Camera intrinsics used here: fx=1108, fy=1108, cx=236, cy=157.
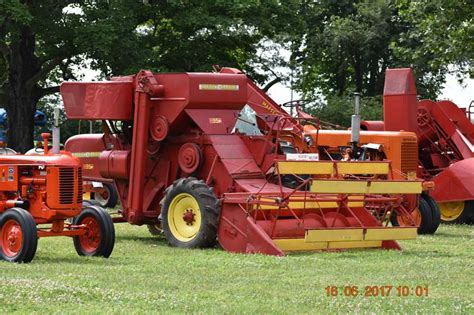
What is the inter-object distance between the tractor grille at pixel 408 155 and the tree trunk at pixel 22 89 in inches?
698

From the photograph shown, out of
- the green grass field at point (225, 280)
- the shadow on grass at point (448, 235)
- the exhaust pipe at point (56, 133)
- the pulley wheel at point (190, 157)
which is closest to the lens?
the green grass field at point (225, 280)

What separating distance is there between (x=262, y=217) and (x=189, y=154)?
1.89m

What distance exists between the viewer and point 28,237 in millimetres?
13555

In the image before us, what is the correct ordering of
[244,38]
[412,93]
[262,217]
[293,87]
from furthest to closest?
[293,87]
[244,38]
[412,93]
[262,217]

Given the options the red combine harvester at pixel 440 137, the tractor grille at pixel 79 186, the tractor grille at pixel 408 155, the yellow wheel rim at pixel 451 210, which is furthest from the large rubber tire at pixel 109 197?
the tractor grille at pixel 79 186

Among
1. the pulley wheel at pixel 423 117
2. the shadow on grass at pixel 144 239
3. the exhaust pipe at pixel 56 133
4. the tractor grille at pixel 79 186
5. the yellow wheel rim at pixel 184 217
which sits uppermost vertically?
the pulley wheel at pixel 423 117

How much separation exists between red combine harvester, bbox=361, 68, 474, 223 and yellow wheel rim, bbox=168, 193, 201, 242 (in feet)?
19.0

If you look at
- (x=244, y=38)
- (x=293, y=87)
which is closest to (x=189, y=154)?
(x=244, y=38)

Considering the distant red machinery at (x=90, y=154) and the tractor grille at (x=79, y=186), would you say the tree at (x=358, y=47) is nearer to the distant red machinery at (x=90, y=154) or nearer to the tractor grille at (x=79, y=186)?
the distant red machinery at (x=90, y=154)

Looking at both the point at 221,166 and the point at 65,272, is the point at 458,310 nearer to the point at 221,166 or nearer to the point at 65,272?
the point at 65,272

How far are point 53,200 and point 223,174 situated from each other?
3171 mm

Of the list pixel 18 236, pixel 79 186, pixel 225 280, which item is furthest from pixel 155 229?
pixel 225 280

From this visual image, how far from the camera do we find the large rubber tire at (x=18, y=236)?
535 inches

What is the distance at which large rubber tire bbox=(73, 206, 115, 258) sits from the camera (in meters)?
14.4
